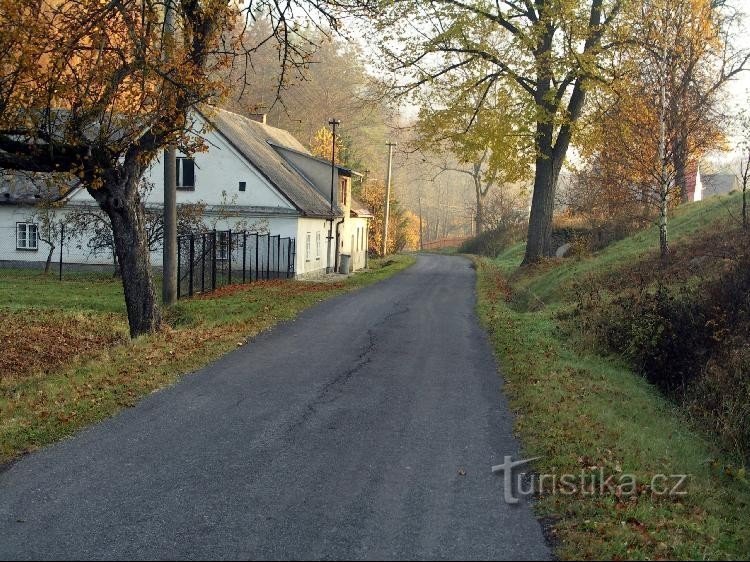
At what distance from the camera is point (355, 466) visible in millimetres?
6629

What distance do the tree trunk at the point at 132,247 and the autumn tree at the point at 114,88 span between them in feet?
0.06

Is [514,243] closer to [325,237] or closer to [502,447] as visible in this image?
[325,237]

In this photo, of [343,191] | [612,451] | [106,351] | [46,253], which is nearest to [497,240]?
[343,191]

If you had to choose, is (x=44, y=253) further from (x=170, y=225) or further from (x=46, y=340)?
(x=46, y=340)

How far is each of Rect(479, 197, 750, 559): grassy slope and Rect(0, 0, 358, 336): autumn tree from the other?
21.6 ft

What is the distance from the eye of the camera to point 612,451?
704 centimetres

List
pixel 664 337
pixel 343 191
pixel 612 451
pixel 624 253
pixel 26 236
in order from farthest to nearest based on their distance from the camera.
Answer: pixel 343 191
pixel 26 236
pixel 624 253
pixel 664 337
pixel 612 451

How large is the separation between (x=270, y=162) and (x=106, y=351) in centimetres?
2205

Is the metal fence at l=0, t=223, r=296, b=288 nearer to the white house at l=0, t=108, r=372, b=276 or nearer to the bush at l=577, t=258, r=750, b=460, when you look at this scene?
the white house at l=0, t=108, r=372, b=276

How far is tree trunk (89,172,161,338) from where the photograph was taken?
42.7 feet

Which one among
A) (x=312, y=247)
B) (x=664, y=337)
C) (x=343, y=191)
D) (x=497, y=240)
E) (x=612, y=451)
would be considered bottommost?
(x=612, y=451)

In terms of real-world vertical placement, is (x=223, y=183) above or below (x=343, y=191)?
below

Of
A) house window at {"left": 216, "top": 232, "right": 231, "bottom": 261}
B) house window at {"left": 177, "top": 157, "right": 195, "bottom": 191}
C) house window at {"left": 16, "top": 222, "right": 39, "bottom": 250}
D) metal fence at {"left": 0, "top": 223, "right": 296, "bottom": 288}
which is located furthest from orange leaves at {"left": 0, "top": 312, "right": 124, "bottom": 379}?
house window at {"left": 16, "top": 222, "right": 39, "bottom": 250}

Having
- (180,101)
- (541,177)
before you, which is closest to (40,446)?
(180,101)
